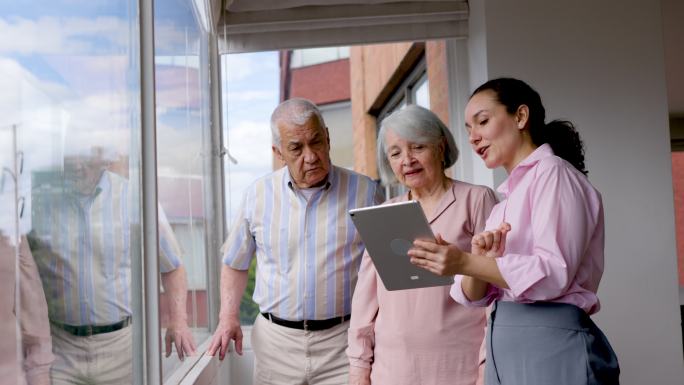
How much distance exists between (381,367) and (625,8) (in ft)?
6.77

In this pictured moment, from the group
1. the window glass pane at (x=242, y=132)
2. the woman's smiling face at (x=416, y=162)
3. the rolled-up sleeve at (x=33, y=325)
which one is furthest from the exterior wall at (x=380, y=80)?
the rolled-up sleeve at (x=33, y=325)

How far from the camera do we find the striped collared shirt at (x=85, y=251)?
4.53ft

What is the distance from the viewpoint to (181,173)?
10.1ft

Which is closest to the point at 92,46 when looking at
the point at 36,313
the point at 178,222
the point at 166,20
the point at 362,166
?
the point at 36,313

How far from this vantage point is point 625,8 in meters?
3.46

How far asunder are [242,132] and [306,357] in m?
1.94

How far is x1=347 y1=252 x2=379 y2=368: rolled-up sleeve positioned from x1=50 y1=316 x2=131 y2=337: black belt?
27.5 inches

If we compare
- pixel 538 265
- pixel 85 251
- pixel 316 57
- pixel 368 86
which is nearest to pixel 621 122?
pixel 538 265

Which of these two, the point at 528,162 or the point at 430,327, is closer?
the point at 528,162

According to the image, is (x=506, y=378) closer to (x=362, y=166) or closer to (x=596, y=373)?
(x=596, y=373)

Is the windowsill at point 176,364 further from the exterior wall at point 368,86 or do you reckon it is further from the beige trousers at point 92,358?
the exterior wall at point 368,86

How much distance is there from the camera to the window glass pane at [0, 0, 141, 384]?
1228mm

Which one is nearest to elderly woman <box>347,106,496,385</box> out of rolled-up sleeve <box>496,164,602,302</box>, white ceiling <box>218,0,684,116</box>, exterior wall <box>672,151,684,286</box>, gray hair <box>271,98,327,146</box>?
gray hair <box>271,98,327,146</box>

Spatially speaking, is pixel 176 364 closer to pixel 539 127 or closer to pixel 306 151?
pixel 306 151
